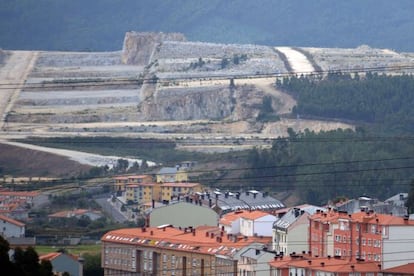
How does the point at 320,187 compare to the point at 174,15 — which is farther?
the point at 174,15

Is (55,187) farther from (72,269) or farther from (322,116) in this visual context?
(322,116)

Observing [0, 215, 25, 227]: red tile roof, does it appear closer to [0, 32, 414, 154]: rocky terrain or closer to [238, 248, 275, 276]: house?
[238, 248, 275, 276]: house

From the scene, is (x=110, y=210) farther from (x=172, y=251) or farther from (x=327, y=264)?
(x=327, y=264)

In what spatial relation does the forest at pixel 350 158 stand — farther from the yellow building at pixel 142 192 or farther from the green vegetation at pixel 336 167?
the yellow building at pixel 142 192

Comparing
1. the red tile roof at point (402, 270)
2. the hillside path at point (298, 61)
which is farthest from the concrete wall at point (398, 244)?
the hillside path at point (298, 61)

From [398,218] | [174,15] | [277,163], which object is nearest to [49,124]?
[277,163]

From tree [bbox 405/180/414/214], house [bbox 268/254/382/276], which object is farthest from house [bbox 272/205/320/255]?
house [bbox 268/254/382/276]
